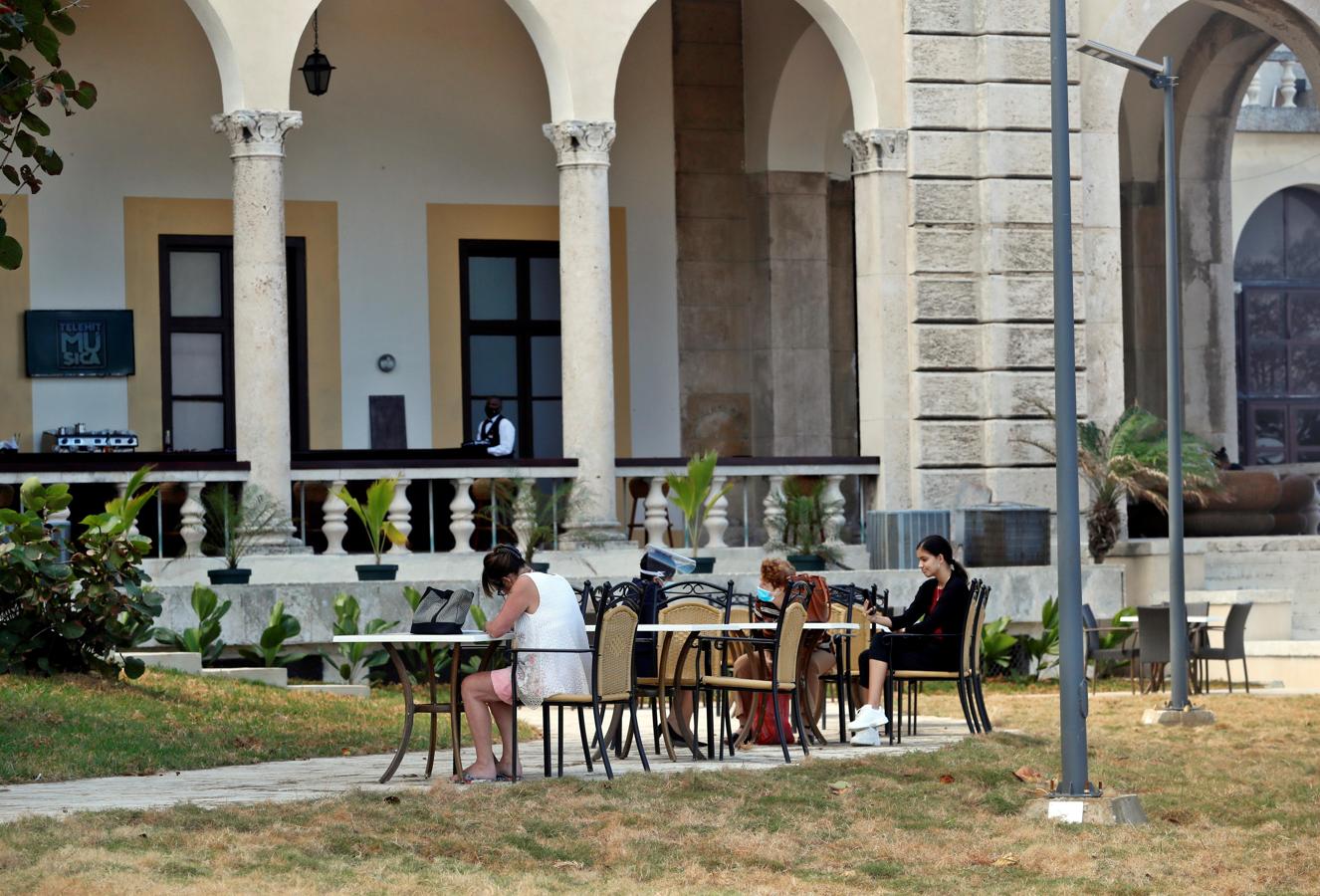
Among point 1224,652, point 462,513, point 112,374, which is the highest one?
point 112,374

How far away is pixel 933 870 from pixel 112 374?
12505mm

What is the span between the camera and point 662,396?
Result: 21250mm

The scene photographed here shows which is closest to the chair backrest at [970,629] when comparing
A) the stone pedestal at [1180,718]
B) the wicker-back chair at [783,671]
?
the wicker-back chair at [783,671]

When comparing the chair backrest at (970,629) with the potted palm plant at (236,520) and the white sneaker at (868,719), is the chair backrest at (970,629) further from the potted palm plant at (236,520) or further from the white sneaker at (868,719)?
the potted palm plant at (236,520)

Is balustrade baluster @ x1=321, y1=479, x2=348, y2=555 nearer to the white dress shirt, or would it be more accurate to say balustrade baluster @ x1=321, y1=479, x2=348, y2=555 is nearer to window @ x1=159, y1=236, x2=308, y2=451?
the white dress shirt

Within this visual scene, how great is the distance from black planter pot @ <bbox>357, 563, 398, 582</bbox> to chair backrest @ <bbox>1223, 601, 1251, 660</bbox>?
6.38 metres

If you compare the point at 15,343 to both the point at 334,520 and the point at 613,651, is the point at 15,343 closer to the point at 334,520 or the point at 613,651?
Result: the point at 334,520

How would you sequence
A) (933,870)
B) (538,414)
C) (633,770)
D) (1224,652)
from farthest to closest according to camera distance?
(538,414), (1224,652), (633,770), (933,870)

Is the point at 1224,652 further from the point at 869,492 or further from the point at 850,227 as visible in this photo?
the point at 850,227

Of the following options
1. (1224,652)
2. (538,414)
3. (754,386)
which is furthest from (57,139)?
(1224,652)

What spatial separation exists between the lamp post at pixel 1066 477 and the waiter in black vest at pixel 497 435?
8723mm

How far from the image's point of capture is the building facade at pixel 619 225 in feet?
57.8

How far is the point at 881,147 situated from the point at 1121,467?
329 cm

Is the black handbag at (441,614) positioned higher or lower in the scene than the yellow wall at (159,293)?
lower
